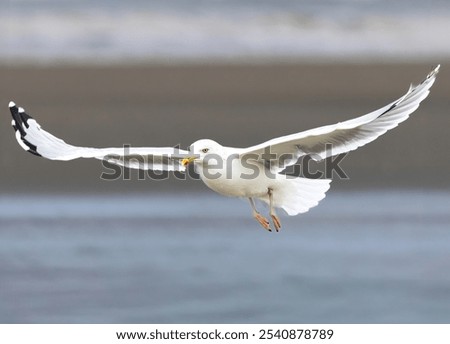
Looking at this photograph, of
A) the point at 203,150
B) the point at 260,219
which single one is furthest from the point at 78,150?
the point at 260,219

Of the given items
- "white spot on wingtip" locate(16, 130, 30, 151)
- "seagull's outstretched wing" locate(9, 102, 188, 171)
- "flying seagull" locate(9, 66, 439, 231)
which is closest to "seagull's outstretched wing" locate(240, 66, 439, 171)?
"flying seagull" locate(9, 66, 439, 231)

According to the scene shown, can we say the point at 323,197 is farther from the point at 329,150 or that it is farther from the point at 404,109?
the point at 404,109

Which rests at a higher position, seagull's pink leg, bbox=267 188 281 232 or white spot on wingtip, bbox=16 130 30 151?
white spot on wingtip, bbox=16 130 30 151

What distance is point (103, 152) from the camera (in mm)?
3998

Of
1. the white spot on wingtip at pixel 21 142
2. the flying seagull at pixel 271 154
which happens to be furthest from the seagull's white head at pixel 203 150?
the white spot on wingtip at pixel 21 142

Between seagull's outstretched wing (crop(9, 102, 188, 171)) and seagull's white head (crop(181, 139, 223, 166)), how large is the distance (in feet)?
0.60

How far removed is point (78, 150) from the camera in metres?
4.02

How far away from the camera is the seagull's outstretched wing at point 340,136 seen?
3.61 meters

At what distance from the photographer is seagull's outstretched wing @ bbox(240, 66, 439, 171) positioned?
361cm

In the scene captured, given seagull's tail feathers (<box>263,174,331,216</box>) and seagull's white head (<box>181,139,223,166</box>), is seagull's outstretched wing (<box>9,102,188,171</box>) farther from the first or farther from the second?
seagull's tail feathers (<box>263,174,331,216</box>)

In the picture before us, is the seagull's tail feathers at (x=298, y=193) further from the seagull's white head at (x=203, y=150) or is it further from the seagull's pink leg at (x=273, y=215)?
the seagull's white head at (x=203, y=150)

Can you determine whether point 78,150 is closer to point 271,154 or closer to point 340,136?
point 271,154

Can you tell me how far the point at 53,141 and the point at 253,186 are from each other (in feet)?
2.70
